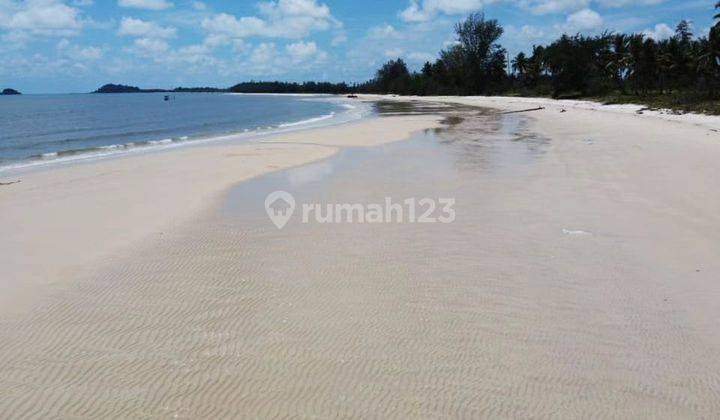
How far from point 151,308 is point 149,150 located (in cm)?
1828

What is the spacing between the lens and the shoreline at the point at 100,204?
256 inches

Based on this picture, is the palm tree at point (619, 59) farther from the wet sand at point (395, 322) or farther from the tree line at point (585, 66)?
the wet sand at point (395, 322)

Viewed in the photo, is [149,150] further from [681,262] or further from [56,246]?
Answer: [681,262]

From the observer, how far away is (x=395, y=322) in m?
4.80

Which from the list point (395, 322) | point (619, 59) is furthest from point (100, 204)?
point (619, 59)

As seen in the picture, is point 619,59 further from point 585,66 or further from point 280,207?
point 280,207

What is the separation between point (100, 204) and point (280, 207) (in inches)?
138

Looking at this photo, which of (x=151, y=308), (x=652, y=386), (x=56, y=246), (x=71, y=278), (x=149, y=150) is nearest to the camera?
(x=652, y=386)

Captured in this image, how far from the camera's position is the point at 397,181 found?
473 inches

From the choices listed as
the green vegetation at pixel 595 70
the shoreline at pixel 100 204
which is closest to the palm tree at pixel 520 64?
the green vegetation at pixel 595 70

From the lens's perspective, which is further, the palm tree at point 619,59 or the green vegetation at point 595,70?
the palm tree at point 619,59

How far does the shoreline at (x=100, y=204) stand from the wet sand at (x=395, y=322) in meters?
0.50

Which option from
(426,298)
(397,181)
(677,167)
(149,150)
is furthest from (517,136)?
(426,298)

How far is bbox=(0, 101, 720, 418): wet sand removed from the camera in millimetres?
3658
